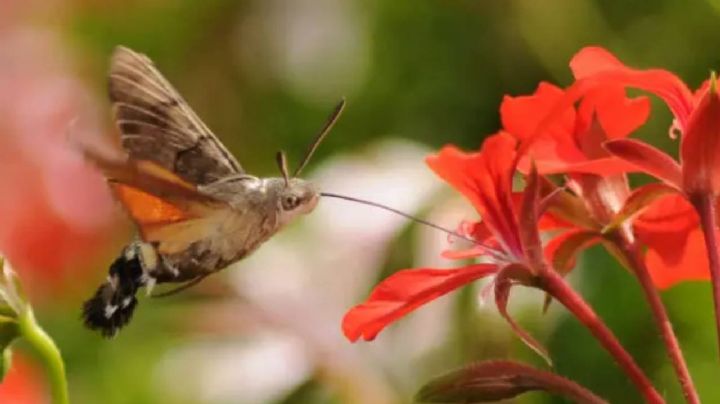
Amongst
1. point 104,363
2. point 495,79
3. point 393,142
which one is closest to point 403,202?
point 393,142

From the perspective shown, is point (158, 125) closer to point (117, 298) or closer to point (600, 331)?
point (117, 298)

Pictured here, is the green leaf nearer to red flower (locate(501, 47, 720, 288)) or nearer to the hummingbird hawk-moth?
the hummingbird hawk-moth

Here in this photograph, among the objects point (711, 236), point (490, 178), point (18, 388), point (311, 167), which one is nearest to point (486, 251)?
point (490, 178)

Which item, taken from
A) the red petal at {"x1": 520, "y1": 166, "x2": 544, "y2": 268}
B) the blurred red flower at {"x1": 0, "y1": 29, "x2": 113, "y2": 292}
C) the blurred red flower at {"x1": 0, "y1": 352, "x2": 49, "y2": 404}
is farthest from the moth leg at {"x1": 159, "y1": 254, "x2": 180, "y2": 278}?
the blurred red flower at {"x1": 0, "y1": 29, "x2": 113, "y2": 292}

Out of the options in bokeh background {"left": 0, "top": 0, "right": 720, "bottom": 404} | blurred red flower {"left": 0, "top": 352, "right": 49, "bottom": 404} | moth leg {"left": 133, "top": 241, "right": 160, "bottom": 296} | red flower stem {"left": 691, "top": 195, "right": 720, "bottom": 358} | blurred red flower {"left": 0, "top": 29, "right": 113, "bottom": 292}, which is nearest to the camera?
red flower stem {"left": 691, "top": 195, "right": 720, "bottom": 358}

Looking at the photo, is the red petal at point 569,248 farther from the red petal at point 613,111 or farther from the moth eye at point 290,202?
the moth eye at point 290,202

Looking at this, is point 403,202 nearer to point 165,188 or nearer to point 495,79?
point 495,79

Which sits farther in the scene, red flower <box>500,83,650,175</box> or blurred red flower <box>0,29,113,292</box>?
blurred red flower <box>0,29,113,292</box>
